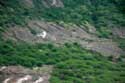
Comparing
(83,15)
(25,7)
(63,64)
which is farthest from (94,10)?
(63,64)

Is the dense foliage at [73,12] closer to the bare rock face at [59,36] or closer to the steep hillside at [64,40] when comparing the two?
the steep hillside at [64,40]

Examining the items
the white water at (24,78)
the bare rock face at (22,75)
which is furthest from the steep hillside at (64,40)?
the white water at (24,78)

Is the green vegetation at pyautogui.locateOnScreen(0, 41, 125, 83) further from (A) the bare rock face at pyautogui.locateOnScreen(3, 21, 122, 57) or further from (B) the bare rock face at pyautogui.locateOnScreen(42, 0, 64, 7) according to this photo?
(B) the bare rock face at pyautogui.locateOnScreen(42, 0, 64, 7)

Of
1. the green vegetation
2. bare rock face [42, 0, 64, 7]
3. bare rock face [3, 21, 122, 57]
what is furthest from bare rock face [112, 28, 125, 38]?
bare rock face [42, 0, 64, 7]

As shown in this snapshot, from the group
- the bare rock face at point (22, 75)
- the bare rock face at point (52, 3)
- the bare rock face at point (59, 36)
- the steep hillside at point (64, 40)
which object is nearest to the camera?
the bare rock face at point (22, 75)

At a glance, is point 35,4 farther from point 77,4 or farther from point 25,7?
point 77,4

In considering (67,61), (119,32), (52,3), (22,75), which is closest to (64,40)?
(67,61)

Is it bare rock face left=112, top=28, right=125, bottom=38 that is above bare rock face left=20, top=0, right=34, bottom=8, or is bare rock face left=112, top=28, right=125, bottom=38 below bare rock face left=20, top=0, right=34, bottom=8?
below

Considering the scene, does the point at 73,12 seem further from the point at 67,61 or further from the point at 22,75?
the point at 22,75
